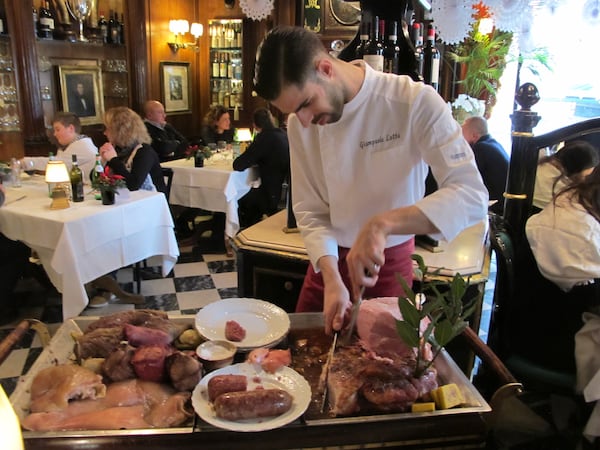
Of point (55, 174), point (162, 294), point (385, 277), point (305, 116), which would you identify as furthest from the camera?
point (162, 294)

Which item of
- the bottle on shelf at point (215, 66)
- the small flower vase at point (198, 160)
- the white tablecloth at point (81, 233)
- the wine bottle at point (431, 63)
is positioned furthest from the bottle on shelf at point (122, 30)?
the wine bottle at point (431, 63)

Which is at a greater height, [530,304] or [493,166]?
[493,166]

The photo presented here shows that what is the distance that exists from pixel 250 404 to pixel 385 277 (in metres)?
0.74

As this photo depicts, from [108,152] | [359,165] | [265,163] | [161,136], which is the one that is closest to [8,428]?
[359,165]

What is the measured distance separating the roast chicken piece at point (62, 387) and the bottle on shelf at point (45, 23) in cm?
539

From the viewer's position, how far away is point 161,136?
19.6 feet

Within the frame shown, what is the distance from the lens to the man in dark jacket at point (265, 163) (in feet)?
15.7

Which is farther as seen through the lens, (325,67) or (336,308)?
(336,308)

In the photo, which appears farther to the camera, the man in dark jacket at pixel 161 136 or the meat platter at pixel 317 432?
the man in dark jacket at pixel 161 136

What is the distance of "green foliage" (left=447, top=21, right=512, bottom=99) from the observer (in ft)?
18.3

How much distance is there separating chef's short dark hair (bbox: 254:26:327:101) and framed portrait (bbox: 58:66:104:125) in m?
5.41

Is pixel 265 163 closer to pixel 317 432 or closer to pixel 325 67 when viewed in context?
pixel 325 67

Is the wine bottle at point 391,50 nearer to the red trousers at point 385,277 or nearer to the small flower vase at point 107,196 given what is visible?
the red trousers at point 385,277

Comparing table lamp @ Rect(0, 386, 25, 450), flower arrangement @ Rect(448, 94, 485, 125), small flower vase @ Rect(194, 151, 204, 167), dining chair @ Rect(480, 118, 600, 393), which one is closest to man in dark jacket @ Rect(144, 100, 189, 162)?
small flower vase @ Rect(194, 151, 204, 167)
